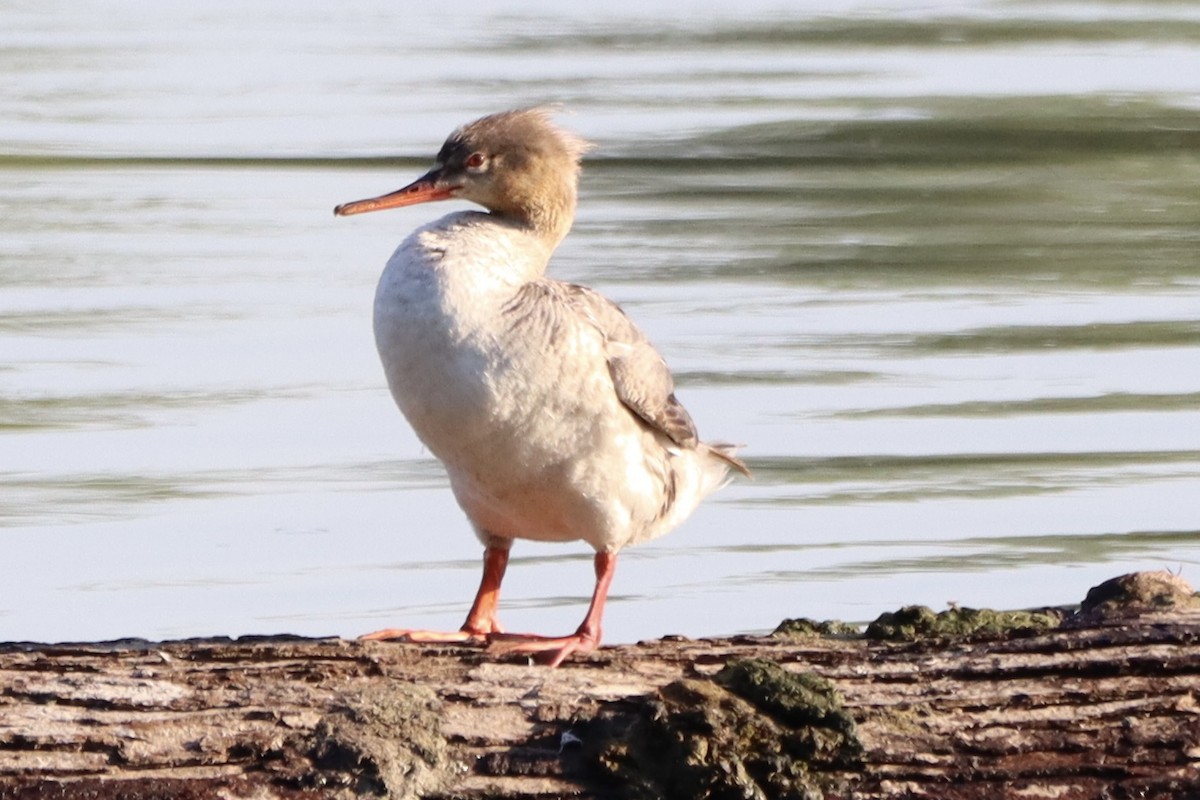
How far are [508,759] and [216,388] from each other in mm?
5475

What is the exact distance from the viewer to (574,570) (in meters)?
7.50

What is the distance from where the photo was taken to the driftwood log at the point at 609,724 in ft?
13.3

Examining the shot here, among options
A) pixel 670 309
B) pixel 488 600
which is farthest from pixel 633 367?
pixel 670 309

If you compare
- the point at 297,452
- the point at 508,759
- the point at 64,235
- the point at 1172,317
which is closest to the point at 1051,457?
the point at 1172,317

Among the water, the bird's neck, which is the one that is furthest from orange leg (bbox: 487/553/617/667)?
the water

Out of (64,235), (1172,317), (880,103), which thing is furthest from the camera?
(880,103)

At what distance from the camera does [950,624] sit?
4918 mm

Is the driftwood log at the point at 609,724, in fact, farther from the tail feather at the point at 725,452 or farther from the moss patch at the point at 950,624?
the tail feather at the point at 725,452

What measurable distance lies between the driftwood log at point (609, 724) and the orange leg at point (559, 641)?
0.80 feet

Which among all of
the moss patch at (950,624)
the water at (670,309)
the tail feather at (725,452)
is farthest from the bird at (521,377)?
the water at (670,309)

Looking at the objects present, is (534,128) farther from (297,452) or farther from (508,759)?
(297,452)

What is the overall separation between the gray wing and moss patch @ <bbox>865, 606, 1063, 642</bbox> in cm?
91

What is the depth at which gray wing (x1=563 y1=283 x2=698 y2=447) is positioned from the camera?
5.39 m

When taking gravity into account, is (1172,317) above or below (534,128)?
above
